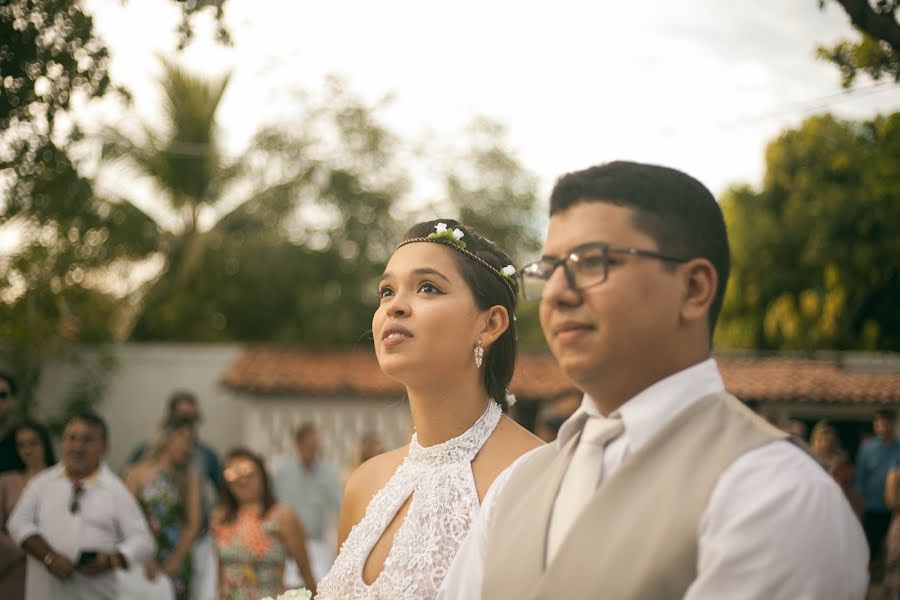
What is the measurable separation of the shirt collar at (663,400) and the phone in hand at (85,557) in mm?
4940

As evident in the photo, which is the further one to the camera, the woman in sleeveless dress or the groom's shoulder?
the groom's shoulder

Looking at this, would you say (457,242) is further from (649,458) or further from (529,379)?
(529,379)

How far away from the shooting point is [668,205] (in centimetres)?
196

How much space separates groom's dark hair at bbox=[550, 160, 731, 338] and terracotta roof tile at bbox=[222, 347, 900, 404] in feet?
50.0

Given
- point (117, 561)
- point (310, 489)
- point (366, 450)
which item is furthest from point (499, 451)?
point (366, 450)

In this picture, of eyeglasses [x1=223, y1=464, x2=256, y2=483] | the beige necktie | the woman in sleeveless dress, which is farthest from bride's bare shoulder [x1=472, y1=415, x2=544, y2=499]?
eyeglasses [x1=223, y1=464, x2=256, y2=483]

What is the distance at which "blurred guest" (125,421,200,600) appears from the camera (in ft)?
25.9

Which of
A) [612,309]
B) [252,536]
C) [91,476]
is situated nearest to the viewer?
[612,309]

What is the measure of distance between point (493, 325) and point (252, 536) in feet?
A: 13.2

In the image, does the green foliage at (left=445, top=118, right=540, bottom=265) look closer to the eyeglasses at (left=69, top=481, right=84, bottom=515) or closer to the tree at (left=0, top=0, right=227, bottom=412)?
the tree at (left=0, top=0, right=227, bottom=412)

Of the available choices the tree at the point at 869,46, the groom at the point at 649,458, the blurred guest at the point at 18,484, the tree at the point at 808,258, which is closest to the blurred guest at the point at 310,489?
the blurred guest at the point at 18,484

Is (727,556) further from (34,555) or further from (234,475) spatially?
(234,475)

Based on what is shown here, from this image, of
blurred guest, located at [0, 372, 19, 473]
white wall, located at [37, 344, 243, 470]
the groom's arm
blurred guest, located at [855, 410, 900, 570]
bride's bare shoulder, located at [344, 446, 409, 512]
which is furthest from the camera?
white wall, located at [37, 344, 243, 470]

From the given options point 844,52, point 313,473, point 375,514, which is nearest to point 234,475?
point 313,473
